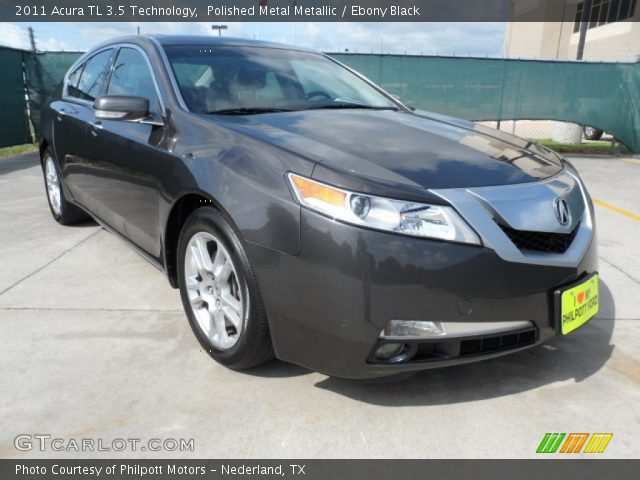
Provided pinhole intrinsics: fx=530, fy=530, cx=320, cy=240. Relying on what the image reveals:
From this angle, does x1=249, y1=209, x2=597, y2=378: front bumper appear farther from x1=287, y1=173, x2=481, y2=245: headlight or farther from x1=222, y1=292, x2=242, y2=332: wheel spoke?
x1=222, y1=292, x2=242, y2=332: wheel spoke

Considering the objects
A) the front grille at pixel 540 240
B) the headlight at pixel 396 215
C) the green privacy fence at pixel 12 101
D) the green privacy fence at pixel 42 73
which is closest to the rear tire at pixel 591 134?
the green privacy fence at pixel 42 73

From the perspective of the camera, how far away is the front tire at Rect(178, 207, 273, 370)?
219 cm

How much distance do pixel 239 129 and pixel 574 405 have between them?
6.21ft

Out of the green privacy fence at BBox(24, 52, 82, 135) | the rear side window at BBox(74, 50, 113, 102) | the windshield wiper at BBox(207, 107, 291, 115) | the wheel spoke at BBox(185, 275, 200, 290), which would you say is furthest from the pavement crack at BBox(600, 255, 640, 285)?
the green privacy fence at BBox(24, 52, 82, 135)

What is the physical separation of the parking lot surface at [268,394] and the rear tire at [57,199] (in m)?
1.52

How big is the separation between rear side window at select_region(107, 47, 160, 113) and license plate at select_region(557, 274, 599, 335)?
2.20 m

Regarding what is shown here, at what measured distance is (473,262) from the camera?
1903mm

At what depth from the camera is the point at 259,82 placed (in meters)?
3.12

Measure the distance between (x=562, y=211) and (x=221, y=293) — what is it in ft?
4.97

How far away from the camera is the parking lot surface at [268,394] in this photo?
2023mm

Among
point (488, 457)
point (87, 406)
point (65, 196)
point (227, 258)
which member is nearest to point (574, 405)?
point (488, 457)

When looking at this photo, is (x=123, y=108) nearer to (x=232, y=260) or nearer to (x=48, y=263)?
(x=232, y=260)
